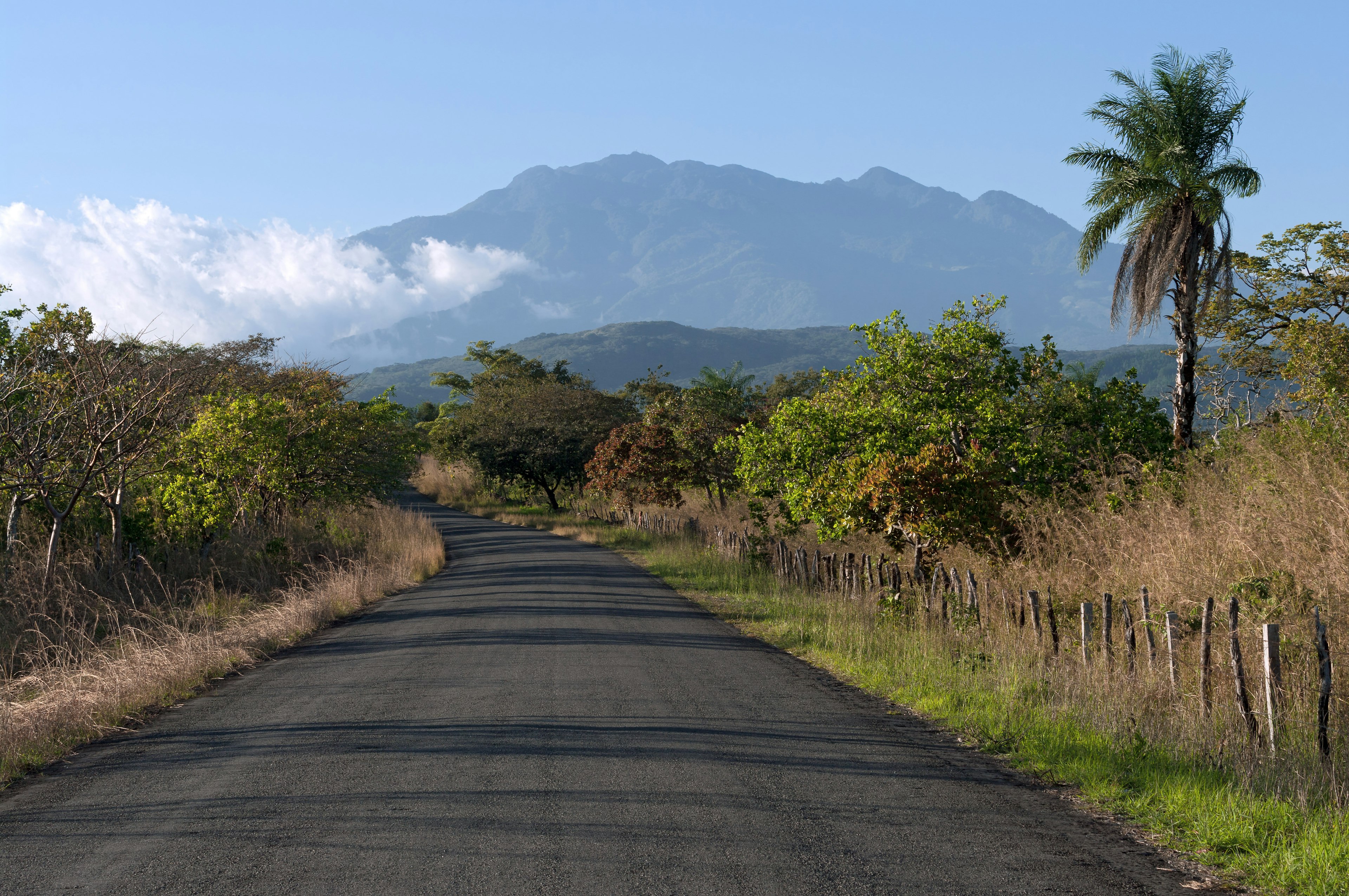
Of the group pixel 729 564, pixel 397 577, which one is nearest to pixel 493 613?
pixel 397 577

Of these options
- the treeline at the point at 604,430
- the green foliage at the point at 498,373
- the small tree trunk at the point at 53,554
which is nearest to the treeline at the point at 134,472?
the small tree trunk at the point at 53,554

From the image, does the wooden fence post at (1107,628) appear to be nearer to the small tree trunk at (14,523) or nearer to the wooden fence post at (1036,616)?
the wooden fence post at (1036,616)

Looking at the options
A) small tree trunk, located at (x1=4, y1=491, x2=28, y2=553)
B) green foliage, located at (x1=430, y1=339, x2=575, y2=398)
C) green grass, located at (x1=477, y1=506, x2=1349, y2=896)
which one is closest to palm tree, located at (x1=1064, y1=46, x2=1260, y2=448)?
green grass, located at (x1=477, y1=506, x2=1349, y2=896)

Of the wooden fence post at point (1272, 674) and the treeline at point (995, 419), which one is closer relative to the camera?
the wooden fence post at point (1272, 674)

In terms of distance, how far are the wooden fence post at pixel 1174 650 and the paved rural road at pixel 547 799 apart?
200 cm

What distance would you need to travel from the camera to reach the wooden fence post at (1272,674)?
250 inches

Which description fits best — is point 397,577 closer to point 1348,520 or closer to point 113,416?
point 113,416

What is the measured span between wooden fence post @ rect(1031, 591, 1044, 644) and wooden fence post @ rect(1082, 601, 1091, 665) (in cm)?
65

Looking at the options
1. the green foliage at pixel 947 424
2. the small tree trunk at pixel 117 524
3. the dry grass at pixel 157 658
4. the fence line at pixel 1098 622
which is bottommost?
the dry grass at pixel 157 658

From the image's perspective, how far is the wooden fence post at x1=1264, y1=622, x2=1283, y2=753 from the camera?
6.34m

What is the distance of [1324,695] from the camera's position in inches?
244

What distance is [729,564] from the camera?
21766 millimetres

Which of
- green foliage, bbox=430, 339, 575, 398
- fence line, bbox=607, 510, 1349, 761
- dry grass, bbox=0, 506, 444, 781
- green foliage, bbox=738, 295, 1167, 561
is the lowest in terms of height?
dry grass, bbox=0, 506, 444, 781

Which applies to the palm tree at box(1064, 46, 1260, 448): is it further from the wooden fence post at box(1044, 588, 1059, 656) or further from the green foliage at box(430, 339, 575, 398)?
the green foliage at box(430, 339, 575, 398)
